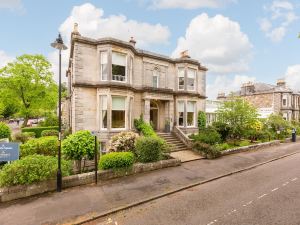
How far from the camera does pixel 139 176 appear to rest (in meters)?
10.5

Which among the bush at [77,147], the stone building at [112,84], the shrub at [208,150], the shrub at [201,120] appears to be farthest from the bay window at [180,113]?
the bush at [77,147]

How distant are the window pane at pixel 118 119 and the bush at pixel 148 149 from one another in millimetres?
4399

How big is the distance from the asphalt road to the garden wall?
324 cm

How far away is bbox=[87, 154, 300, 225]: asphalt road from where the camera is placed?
6227 mm

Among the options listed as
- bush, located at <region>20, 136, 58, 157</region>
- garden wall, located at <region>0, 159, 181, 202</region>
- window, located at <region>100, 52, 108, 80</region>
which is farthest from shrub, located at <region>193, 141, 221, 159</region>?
bush, located at <region>20, 136, 58, 157</region>

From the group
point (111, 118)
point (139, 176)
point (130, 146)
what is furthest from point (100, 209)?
point (111, 118)

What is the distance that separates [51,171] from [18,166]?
1.32 metres

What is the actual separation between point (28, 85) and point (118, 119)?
17590mm

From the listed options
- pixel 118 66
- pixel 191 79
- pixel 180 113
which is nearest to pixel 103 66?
pixel 118 66

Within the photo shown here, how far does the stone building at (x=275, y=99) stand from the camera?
36281mm

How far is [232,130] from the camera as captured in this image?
19.6m

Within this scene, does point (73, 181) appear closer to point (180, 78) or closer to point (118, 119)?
point (118, 119)

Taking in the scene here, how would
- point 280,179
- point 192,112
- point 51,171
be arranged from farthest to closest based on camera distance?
point 192,112 < point 280,179 < point 51,171

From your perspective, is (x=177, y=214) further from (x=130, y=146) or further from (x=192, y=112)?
(x=192, y=112)
